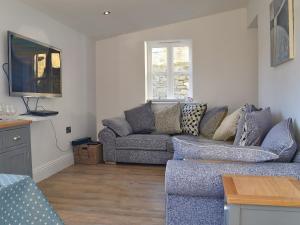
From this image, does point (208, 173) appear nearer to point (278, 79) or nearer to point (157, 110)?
point (278, 79)

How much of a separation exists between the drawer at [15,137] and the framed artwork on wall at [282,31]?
2.36m

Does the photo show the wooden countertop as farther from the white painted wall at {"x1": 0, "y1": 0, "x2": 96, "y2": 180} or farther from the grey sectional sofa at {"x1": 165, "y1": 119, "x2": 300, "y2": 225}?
the grey sectional sofa at {"x1": 165, "y1": 119, "x2": 300, "y2": 225}

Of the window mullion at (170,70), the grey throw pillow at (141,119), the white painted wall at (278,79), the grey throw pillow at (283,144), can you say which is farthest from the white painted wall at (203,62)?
the grey throw pillow at (283,144)

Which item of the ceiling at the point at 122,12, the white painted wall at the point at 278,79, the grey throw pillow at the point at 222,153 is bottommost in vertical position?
the grey throw pillow at the point at 222,153

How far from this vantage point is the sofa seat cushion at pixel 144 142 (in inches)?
165

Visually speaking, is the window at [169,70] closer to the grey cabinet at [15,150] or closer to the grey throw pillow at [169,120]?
the grey throw pillow at [169,120]

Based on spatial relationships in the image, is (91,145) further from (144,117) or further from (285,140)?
(285,140)

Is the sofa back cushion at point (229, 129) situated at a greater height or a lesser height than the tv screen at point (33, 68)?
lesser

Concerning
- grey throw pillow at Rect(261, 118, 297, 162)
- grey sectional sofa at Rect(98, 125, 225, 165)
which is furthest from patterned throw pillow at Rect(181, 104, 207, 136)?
grey throw pillow at Rect(261, 118, 297, 162)

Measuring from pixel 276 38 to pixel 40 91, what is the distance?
2.69m

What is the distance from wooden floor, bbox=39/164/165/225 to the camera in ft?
7.96

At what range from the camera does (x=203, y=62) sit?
4949 mm

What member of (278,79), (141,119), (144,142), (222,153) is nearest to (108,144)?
(144,142)

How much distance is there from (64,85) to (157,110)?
1.66 metres
